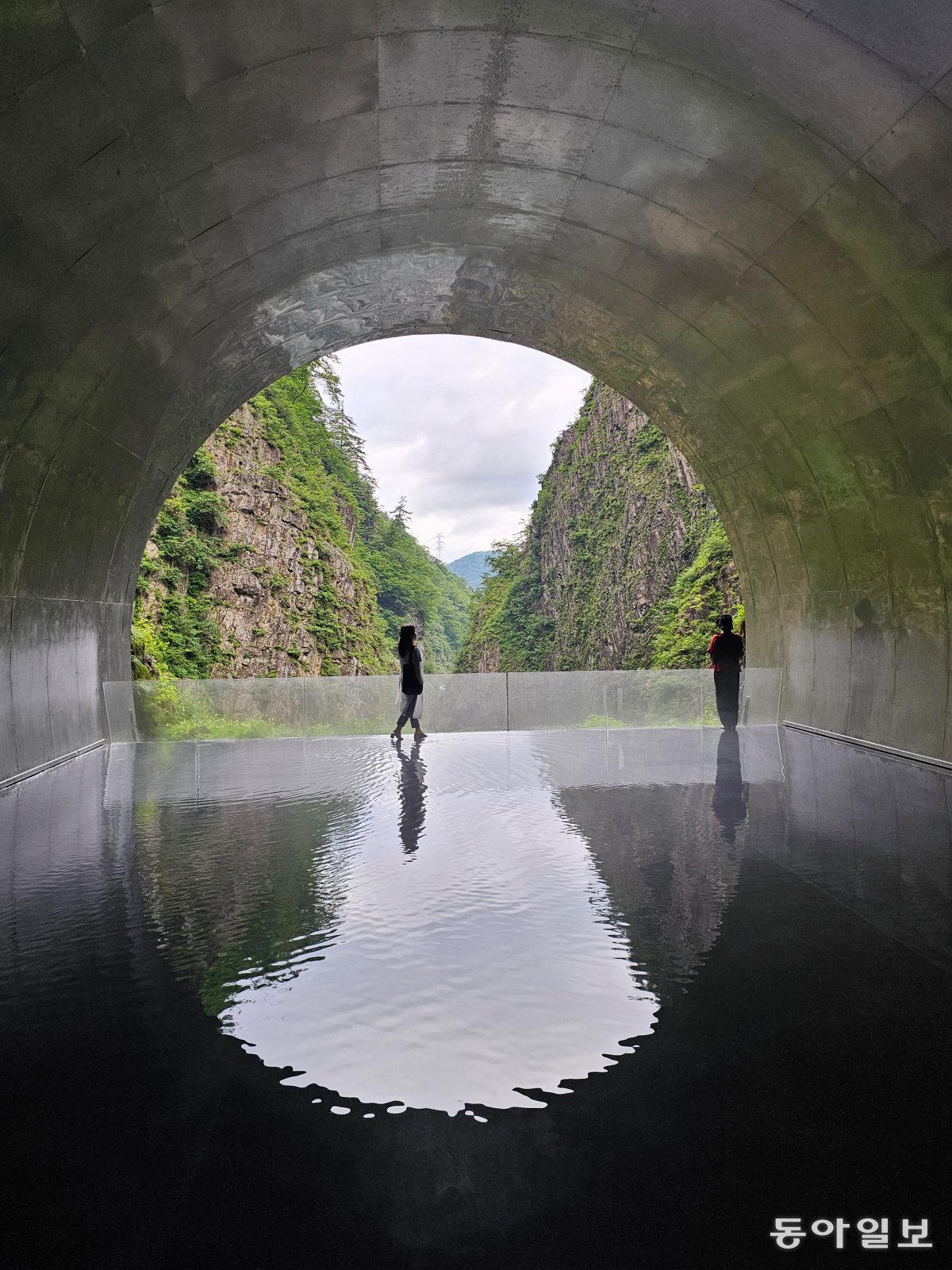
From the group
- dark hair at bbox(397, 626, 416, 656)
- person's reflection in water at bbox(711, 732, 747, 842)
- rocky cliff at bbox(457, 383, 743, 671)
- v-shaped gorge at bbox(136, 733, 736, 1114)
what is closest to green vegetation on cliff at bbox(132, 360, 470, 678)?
dark hair at bbox(397, 626, 416, 656)

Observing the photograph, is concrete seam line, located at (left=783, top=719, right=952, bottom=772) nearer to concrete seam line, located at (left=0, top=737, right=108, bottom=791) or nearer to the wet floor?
the wet floor

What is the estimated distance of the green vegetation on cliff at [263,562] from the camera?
25.8 metres

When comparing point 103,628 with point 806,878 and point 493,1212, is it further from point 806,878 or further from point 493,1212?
point 493,1212

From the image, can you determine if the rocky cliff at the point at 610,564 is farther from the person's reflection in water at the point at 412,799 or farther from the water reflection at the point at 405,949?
the water reflection at the point at 405,949

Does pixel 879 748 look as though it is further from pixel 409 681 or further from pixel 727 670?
pixel 409 681

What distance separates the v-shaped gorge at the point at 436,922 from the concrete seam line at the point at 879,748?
2585 millimetres

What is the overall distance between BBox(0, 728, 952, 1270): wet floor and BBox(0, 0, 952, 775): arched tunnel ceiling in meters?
4.06

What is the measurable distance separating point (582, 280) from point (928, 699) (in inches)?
233

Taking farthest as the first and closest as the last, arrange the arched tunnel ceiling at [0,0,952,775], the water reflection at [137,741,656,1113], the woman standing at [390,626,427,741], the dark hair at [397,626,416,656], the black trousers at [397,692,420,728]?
the black trousers at [397,692,420,728] → the woman standing at [390,626,427,741] → the dark hair at [397,626,416,656] → the arched tunnel ceiling at [0,0,952,775] → the water reflection at [137,741,656,1113]

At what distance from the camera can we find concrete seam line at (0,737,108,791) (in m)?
8.97

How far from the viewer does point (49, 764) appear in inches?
406

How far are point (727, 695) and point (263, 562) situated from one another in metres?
19.5

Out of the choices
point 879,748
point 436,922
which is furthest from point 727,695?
point 436,922

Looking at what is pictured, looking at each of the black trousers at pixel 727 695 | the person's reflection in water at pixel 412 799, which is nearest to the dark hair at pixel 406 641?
the person's reflection in water at pixel 412 799
